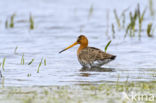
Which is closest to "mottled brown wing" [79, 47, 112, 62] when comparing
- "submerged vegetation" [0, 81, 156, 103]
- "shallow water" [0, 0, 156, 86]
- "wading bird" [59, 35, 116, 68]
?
"wading bird" [59, 35, 116, 68]

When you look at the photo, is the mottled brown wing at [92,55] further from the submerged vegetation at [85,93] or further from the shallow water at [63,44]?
the submerged vegetation at [85,93]

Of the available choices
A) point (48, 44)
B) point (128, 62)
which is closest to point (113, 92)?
point (128, 62)

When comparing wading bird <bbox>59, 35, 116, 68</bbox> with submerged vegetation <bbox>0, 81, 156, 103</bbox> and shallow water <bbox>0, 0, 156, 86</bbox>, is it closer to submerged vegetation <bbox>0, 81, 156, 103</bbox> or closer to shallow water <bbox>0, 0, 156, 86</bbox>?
shallow water <bbox>0, 0, 156, 86</bbox>

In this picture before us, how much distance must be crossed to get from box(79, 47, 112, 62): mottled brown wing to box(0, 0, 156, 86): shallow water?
0.95 ft

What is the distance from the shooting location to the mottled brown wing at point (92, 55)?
10.9 meters

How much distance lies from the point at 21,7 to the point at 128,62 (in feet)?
42.4

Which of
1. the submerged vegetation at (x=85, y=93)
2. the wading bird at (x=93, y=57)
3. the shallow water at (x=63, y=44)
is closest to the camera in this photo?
the submerged vegetation at (x=85, y=93)

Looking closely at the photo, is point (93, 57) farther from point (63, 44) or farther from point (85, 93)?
point (63, 44)

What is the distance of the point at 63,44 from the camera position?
→ 15227mm

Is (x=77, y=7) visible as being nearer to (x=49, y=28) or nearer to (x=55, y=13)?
(x=55, y=13)

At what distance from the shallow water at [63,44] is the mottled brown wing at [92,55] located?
289 mm

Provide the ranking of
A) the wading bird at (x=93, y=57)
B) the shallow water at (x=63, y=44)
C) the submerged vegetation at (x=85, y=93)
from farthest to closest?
the wading bird at (x=93, y=57) → the shallow water at (x=63, y=44) → the submerged vegetation at (x=85, y=93)

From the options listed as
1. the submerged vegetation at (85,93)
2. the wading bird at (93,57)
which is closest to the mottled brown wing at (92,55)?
the wading bird at (93,57)

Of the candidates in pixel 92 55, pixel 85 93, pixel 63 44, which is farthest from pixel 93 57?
pixel 63 44
